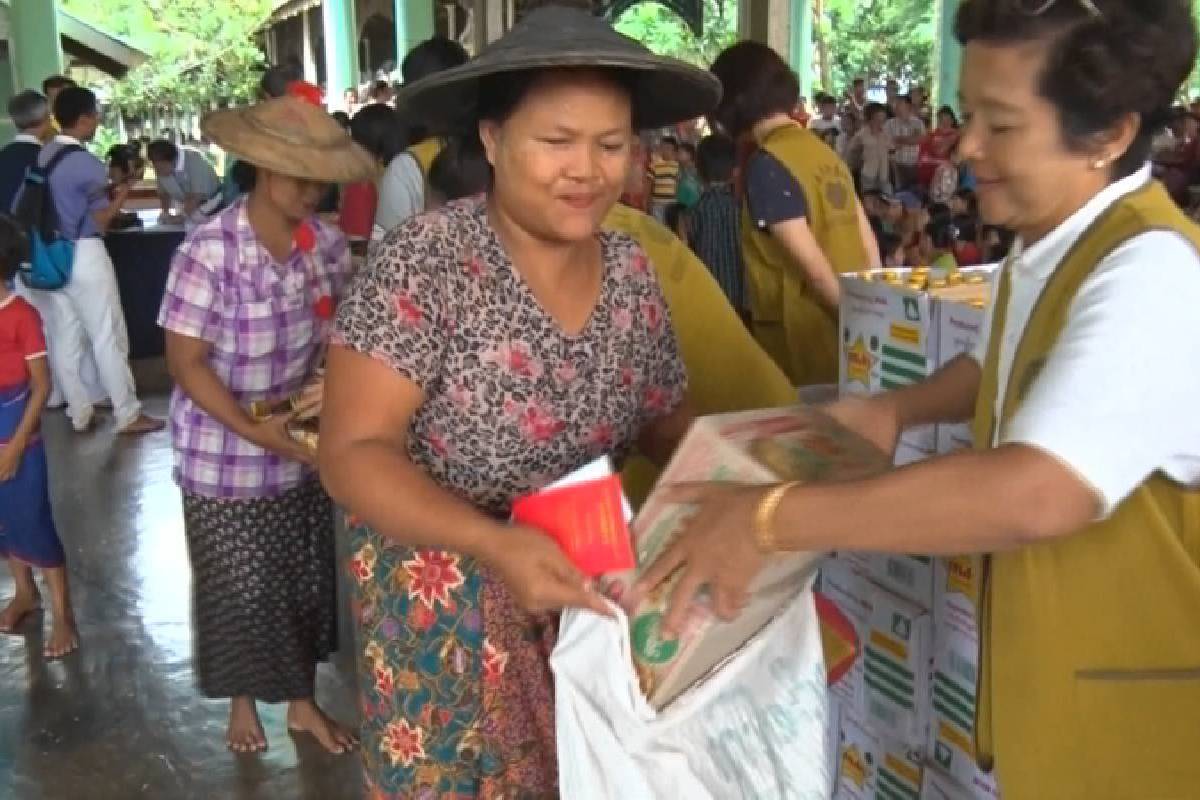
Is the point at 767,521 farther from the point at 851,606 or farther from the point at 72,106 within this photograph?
the point at 72,106

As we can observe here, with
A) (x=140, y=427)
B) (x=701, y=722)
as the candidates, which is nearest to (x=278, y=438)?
(x=701, y=722)

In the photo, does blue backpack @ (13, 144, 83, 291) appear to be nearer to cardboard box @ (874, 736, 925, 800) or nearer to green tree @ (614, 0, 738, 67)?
cardboard box @ (874, 736, 925, 800)

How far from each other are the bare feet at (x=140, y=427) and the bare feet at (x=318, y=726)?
320 centimetres

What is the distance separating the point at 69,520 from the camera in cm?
478

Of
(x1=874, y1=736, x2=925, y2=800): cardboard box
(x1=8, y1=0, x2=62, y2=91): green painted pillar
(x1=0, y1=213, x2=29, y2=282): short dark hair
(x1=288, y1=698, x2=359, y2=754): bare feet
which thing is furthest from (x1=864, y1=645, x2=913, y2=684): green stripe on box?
(x1=8, y1=0, x2=62, y2=91): green painted pillar

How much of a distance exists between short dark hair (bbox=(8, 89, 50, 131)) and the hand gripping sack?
16.8 ft

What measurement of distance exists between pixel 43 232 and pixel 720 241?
338cm

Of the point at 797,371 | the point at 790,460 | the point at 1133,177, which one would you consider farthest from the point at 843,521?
the point at 797,371

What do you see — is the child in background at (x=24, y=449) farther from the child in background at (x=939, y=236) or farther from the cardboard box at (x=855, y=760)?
the child in background at (x=939, y=236)

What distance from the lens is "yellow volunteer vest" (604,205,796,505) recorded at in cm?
225

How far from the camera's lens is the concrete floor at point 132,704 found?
9.80ft

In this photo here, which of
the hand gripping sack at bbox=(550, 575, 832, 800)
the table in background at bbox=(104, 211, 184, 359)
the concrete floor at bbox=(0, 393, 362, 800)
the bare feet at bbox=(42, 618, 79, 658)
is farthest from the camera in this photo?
the table in background at bbox=(104, 211, 184, 359)

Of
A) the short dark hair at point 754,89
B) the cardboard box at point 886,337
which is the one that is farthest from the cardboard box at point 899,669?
the short dark hair at point 754,89

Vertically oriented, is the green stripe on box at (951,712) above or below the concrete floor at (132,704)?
above
